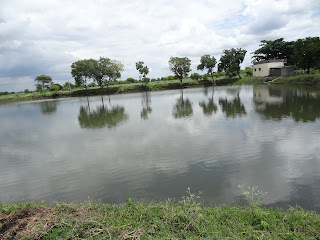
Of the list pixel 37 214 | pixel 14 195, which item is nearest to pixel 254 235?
pixel 37 214

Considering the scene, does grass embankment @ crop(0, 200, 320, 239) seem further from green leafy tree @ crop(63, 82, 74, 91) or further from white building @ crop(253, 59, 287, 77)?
green leafy tree @ crop(63, 82, 74, 91)

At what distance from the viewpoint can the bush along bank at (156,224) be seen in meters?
3.87

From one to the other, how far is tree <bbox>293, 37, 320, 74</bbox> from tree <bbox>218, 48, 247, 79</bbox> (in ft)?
55.0

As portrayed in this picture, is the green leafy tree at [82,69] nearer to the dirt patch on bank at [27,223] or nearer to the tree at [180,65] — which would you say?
the tree at [180,65]

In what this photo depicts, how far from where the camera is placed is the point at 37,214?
15.4 ft

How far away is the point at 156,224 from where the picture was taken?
13.9ft

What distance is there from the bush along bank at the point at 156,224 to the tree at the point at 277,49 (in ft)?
222

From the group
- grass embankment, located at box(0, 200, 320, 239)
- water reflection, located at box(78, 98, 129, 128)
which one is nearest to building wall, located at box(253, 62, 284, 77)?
water reflection, located at box(78, 98, 129, 128)

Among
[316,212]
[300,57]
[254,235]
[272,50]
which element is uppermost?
[272,50]

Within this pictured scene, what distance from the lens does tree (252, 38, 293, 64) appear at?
5970cm

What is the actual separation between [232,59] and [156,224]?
2677 inches

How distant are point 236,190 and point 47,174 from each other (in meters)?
7.49

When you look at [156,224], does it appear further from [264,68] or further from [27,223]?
[264,68]

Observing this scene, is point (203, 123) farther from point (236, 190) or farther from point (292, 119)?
point (236, 190)
